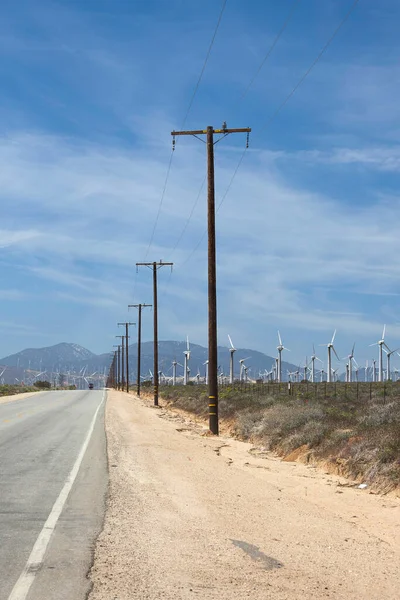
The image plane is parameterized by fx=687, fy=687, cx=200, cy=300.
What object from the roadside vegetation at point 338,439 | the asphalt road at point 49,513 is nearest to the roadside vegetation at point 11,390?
the roadside vegetation at point 338,439

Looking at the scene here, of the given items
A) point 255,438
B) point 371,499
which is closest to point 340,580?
point 371,499

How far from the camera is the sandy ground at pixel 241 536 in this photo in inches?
261

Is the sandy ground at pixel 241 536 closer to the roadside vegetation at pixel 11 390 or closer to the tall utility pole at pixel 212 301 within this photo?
the tall utility pole at pixel 212 301

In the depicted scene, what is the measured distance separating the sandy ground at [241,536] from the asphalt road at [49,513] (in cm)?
24

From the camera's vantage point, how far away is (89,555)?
7.44 meters

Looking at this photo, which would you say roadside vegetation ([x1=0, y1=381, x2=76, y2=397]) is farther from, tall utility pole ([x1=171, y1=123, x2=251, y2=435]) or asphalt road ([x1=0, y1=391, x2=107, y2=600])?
asphalt road ([x1=0, y1=391, x2=107, y2=600])

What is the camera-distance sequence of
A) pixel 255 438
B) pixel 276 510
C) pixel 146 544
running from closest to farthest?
pixel 146 544
pixel 276 510
pixel 255 438

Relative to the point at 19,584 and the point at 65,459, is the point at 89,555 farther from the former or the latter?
the point at 65,459

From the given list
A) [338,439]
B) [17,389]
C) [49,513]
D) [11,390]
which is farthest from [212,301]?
[17,389]

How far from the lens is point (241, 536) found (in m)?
8.74

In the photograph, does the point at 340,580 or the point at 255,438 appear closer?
the point at 340,580

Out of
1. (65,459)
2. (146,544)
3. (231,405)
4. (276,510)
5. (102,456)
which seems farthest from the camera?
(231,405)

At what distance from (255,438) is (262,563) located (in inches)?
606

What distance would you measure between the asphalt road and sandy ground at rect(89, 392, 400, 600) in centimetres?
24
